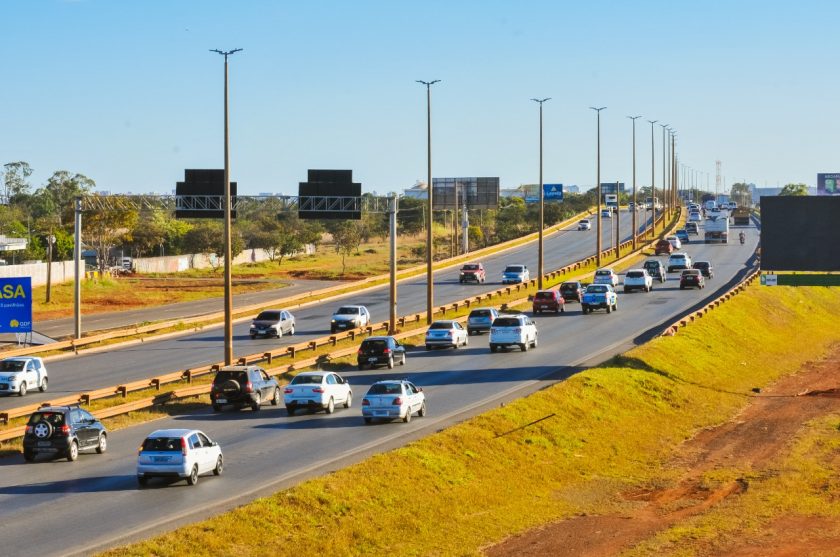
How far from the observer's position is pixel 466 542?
30.8 meters

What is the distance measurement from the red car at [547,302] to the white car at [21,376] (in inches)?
1557

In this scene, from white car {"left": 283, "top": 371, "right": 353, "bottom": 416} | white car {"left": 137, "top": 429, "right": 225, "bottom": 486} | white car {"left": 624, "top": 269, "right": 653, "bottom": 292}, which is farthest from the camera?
white car {"left": 624, "top": 269, "right": 653, "bottom": 292}

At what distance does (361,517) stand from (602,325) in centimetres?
4715

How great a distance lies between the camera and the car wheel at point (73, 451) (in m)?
36.0

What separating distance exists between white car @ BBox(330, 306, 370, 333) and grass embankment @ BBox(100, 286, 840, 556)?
18719 millimetres

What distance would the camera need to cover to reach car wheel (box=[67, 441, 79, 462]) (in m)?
36.0

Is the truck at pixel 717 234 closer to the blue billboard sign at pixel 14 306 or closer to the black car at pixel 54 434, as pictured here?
the blue billboard sign at pixel 14 306

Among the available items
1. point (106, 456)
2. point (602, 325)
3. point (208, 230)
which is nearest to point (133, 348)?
point (602, 325)

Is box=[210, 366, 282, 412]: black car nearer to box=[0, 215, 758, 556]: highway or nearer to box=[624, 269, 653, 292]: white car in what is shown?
box=[0, 215, 758, 556]: highway

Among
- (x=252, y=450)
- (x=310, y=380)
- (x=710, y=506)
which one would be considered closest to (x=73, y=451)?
(x=252, y=450)

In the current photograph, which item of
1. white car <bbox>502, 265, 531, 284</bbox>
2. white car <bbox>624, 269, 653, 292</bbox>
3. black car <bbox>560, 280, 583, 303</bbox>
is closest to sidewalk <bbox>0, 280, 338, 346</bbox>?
white car <bbox>502, 265, 531, 284</bbox>

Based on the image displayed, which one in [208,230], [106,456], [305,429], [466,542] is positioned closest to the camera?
[466,542]

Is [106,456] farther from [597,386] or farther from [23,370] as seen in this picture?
[597,386]

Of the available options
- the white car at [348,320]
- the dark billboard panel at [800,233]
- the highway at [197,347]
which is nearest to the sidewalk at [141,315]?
the highway at [197,347]
